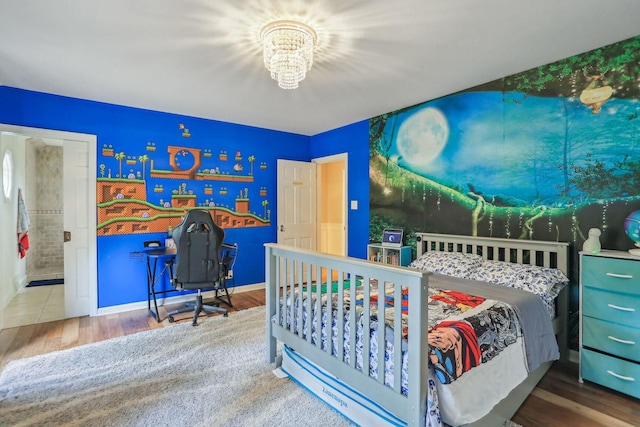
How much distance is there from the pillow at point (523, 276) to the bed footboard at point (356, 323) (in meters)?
0.89

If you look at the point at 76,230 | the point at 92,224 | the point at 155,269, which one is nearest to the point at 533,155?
the point at 155,269

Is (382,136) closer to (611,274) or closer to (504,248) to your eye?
(504,248)

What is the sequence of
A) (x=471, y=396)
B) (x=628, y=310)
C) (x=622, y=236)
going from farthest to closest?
1. (x=622, y=236)
2. (x=628, y=310)
3. (x=471, y=396)

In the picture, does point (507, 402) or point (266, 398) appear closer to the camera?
point (507, 402)

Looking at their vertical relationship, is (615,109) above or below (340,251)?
above

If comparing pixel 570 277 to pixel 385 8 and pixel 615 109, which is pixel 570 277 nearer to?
pixel 615 109

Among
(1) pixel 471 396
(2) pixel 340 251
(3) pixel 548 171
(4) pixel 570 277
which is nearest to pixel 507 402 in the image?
(1) pixel 471 396

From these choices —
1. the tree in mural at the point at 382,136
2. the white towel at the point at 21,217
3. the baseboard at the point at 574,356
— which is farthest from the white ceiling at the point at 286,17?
the baseboard at the point at 574,356

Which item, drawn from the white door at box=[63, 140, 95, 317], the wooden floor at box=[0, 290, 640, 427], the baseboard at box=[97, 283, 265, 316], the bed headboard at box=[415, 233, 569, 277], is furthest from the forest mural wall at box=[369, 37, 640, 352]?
the white door at box=[63, 140, 95, 317]

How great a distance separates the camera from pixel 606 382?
2.24m

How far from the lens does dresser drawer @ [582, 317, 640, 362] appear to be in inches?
82.9

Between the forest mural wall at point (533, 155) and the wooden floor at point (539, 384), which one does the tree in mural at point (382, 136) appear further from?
the wooden floor at point (539, 384)

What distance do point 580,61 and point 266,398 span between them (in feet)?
11.4

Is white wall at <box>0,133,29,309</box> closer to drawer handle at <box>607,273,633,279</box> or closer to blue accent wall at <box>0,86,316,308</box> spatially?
blue accent wall at <box>0,86,316,308</box>
